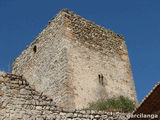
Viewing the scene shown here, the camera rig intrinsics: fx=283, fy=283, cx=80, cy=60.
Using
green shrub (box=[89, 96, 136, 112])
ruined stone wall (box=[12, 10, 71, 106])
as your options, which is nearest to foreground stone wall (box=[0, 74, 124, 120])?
green shrub (box=[89, 96, 136, 112])

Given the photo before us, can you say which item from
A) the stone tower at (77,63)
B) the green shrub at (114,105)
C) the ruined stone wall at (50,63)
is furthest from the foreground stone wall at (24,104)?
the ruined stone wall at (50,63)

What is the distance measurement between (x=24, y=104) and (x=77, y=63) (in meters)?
4.96

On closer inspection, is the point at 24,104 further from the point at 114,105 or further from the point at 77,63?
the point at 77,63

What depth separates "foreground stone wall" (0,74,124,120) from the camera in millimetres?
5930

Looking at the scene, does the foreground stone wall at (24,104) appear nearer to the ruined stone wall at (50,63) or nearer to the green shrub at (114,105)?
the green shrub at (114,105)

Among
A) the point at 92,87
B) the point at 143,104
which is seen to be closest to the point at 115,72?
the point at 92,87

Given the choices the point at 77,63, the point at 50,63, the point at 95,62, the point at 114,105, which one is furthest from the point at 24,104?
the point at 95,62

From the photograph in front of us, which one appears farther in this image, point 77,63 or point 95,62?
point 95,62

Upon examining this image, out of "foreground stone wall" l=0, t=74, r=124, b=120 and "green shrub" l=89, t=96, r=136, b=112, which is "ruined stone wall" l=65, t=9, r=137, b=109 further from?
"foreground stone wall" l=0, t=74, r=124, b=120

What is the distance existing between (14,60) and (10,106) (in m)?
8.86

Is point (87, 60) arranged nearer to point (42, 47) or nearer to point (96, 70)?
point (96, 70)

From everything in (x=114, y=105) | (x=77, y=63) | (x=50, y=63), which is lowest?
(x=114, y=105)

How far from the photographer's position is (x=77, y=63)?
10.9m

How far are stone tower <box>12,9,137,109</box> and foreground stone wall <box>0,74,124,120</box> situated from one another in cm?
334
